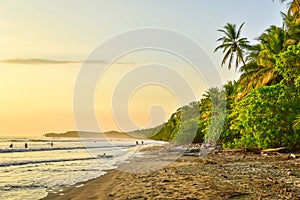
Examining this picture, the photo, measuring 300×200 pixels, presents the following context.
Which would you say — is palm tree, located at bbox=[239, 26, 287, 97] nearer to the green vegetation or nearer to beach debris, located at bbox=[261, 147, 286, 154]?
the green vegetation

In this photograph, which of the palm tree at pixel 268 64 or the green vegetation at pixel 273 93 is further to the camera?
the palm tree at pixel 268 64

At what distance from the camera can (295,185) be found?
32.4 ft

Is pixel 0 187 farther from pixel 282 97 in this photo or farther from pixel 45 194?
pixel 282 97

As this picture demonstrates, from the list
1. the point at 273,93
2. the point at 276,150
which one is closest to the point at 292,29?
the point at 273,93

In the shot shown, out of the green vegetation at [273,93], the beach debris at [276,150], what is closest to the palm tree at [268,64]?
the green vegetation at [273,93]

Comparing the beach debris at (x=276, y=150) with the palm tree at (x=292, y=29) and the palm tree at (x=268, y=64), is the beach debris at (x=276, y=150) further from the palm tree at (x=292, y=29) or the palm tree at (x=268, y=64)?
the palm tree at (x=292, y=29)

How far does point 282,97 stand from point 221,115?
2159 cm

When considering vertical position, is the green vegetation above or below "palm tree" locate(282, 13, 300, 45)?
below

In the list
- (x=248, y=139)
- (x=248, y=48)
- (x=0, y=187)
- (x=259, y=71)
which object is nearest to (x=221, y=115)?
(x=248, y=48)

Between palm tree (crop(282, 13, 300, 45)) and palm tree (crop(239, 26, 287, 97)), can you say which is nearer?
palm tree (crop(282, 13, 300, 45))

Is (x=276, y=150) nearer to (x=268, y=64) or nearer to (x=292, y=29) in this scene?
(x=268, y=64)

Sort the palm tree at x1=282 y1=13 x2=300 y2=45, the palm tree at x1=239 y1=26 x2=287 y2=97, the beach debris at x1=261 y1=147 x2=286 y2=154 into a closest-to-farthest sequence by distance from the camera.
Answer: the beach debris at x1=261 y1=147 x2=286 y2=154
the palm tree at x1=282 y1=13 x2=300 y2=45
the palm tree at x1=239 y1=26 x2=287 y2=97

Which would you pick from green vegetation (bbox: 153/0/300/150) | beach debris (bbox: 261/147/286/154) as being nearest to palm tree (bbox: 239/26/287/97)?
A: green vegetation (bbox: 153/0/300/150)

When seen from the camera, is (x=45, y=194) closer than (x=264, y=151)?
Yes
